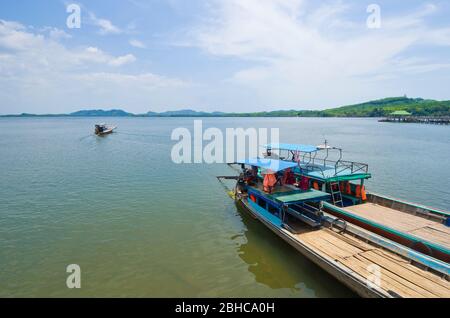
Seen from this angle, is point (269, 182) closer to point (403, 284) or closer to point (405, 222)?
point (405, 222)

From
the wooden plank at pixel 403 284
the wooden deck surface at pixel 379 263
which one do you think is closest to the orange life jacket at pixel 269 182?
the wooden deck surface at pixel 379 263

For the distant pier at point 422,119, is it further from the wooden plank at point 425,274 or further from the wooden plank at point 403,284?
the wooden plank at point 403,284

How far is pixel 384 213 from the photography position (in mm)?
16484

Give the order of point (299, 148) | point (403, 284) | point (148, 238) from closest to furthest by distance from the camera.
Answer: point (403, 284)
point (148, 238)
point (299, 148)

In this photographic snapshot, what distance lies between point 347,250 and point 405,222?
4663mm

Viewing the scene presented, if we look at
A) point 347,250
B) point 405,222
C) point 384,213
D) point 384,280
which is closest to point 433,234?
point 405,222

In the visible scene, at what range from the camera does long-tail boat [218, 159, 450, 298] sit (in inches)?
404

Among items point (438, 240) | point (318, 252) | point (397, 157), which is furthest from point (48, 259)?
point (397, 157)

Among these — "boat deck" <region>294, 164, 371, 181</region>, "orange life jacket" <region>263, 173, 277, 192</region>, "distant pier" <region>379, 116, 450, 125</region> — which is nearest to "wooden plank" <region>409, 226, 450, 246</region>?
"boat deck" <region>294, 164, 371, 181</region>

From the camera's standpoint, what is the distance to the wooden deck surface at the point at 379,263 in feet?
32.7

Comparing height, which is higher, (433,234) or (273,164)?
(273,164)

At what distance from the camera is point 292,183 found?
20.8 metres

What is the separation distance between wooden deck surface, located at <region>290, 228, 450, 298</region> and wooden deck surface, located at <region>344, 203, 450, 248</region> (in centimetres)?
237

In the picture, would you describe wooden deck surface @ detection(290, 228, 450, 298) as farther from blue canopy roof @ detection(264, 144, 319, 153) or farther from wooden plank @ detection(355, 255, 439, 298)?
blue canopy roof @ detection(264, 144, 319, 153)
